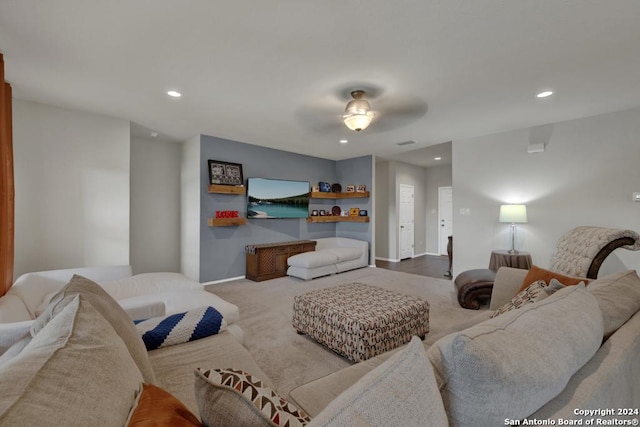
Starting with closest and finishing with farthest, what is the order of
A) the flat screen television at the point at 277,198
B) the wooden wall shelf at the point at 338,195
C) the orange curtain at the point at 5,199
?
the orange curtain at the point at 5,199, the flat screen television at the point at 277,198, the wooden wall shelf at the point at 338,195

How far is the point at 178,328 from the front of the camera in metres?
1.65

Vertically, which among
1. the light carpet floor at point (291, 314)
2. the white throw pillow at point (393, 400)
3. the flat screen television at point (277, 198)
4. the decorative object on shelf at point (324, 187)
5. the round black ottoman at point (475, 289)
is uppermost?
the decorative object on shelf at point (324, 187)

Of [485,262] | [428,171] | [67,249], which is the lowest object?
[485,262]

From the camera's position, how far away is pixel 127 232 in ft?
12.3

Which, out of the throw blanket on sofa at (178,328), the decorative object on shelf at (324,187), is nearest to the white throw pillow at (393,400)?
the throw blanket on sofa at (178,328)

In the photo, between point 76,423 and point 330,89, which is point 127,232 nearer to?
point 330,89

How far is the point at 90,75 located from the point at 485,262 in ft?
18.4

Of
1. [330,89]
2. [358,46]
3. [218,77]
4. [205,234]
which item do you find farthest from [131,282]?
[358,46]

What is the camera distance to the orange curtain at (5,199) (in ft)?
6.69

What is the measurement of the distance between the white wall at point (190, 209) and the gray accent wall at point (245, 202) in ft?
0.18

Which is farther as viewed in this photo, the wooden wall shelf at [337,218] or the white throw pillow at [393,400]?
the wooden wall shelf at [337,218]

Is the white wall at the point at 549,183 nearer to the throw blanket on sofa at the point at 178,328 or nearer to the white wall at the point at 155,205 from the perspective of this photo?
the throw blanket on sofa at the point at 178,328

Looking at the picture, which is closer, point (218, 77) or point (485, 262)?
point (218, 77)

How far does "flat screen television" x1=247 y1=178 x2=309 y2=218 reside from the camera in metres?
5.17
